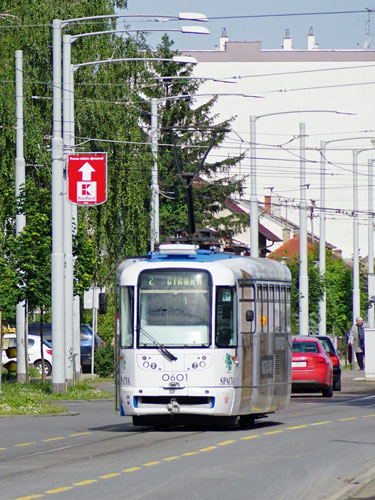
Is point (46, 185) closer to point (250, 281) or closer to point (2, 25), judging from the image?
point (2, 25)

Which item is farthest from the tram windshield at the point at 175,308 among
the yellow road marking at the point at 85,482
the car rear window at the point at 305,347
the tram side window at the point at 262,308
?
the car rear window at the point at 305,347

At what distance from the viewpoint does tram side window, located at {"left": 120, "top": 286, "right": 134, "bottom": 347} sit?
21516 mm

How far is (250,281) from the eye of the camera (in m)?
22.3

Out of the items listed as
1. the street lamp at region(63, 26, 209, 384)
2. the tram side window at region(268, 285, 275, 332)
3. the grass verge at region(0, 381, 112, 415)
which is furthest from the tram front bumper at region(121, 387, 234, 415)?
the street lamp at region(63, 26, 209, 384)

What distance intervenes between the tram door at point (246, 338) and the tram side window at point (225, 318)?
0.51 feet

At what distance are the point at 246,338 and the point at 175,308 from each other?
122cm

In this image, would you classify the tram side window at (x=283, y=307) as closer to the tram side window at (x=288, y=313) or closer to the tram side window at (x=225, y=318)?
the tram side window at (x=288, y=313)

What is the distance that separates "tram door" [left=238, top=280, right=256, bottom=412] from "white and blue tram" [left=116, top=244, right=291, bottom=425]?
0.05ft

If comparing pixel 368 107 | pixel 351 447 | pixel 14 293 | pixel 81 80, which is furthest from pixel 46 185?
pixel 368 107

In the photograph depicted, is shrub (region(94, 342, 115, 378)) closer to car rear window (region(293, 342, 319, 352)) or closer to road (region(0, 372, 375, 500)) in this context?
car rear window (region(293, 342, 319, 352))

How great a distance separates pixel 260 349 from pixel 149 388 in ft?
7.28

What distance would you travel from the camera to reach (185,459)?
16.7 meters

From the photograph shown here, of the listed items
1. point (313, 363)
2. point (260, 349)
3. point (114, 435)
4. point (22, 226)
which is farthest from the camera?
point (22, 226)

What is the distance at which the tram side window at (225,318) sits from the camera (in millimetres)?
21438
